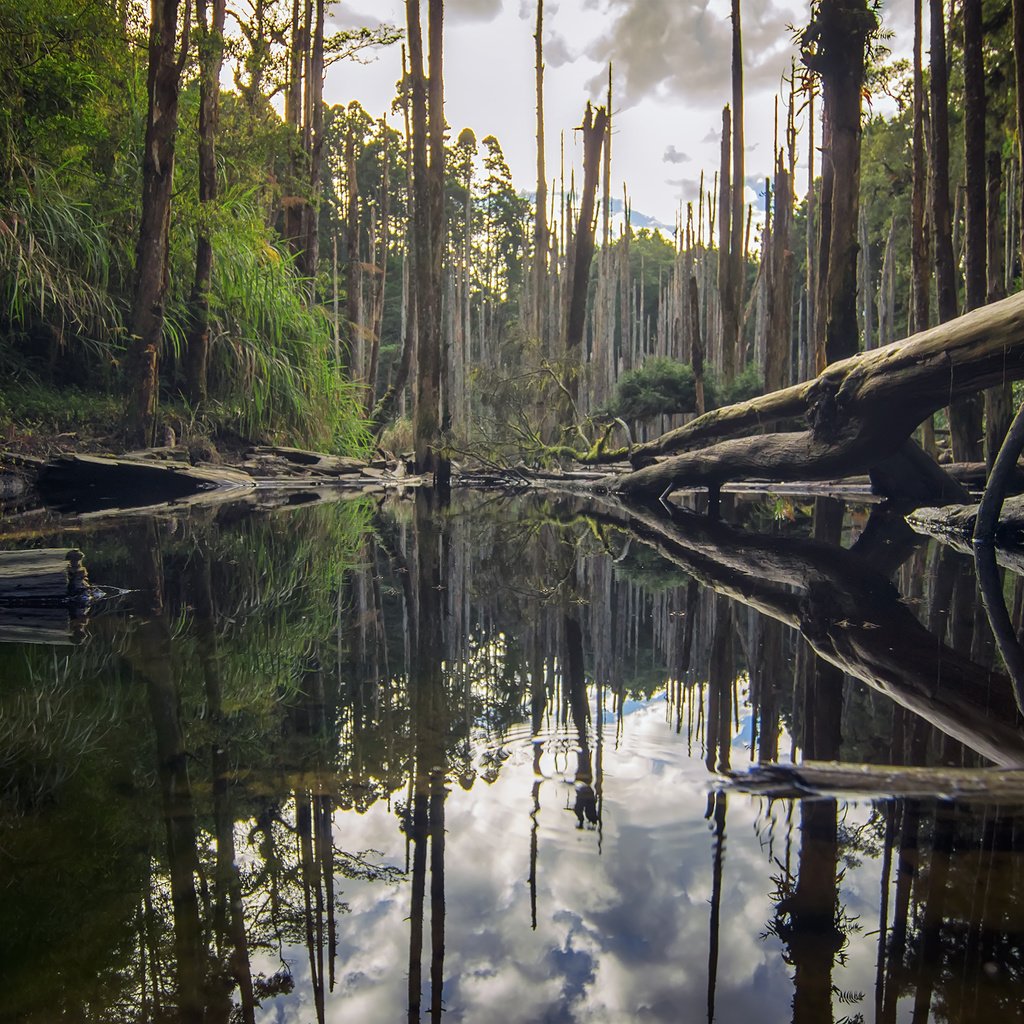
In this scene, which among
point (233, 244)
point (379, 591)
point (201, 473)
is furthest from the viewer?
point (233, 244)

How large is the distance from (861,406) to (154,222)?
902 cm

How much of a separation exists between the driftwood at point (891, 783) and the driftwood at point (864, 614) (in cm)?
20

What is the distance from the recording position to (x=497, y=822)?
6.11 ft

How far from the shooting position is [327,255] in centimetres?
3644

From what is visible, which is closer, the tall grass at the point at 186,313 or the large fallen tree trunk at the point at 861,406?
the large fallen tree trunk at the point at 861,406

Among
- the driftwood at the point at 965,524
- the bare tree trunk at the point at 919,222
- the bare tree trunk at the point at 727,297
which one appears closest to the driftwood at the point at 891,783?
the driftwood at the point at 965,524

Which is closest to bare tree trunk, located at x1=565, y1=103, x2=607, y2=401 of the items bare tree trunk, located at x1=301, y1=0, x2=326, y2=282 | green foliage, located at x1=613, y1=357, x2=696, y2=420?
green foliage, located at x1=613, y1=357, x2=696, y2=420

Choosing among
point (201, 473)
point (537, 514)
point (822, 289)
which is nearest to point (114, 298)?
Answer: point (201, 473)

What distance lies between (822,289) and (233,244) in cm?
915

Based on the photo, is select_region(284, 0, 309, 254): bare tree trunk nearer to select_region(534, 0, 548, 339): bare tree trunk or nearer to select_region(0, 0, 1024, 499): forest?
select_region(0, 0, 1024, 499): forest

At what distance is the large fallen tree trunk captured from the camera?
6.31 m

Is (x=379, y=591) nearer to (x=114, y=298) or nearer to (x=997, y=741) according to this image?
(x=997, y=741)

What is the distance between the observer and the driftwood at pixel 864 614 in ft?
8.37

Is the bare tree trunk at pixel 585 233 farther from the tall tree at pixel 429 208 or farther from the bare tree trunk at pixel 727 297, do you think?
the tall tree at pixel 429 208
